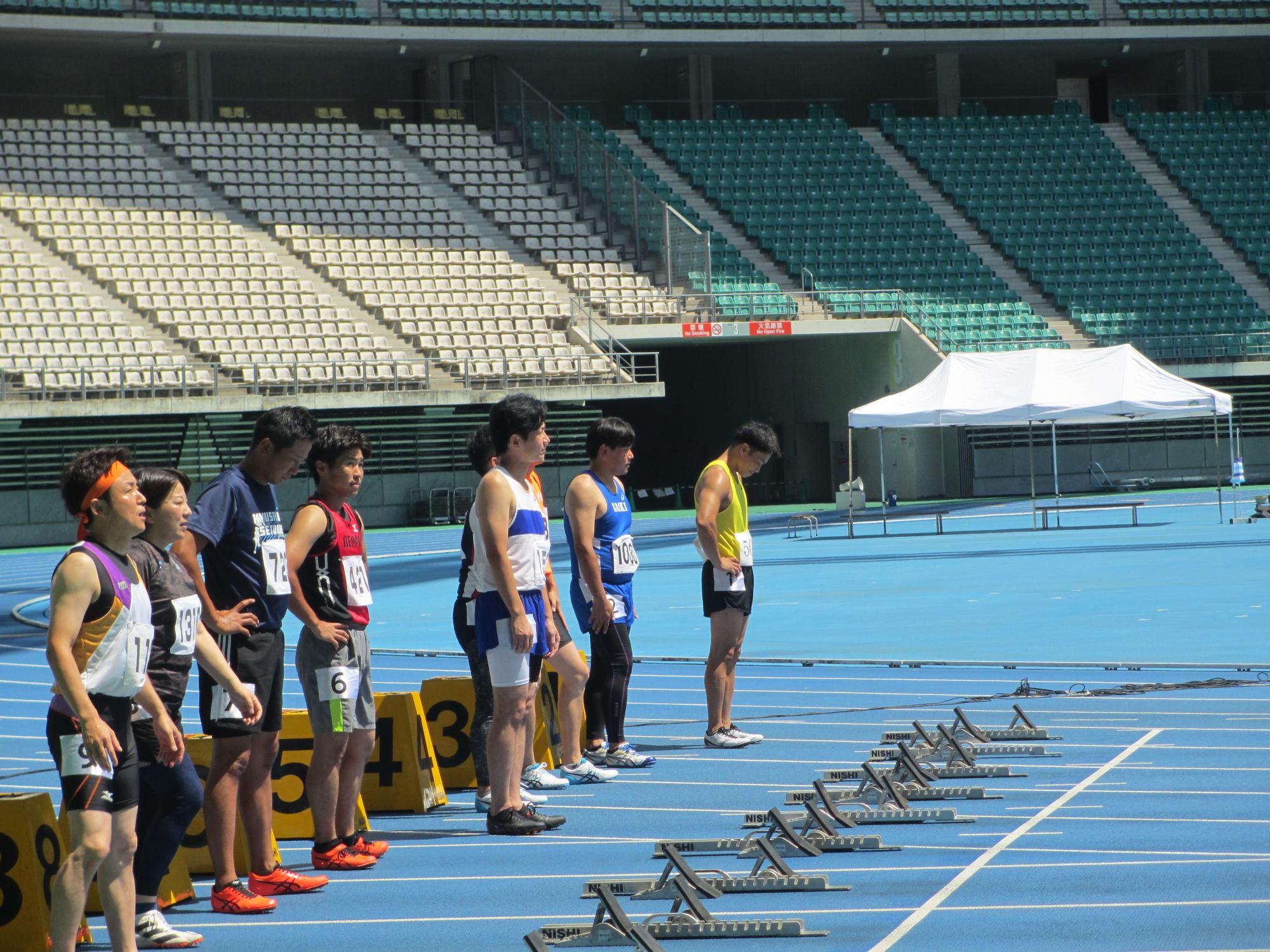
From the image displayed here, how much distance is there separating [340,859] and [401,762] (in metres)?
1.27

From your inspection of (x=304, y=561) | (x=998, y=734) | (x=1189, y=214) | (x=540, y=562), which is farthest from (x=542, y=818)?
(x=1189, y=214)

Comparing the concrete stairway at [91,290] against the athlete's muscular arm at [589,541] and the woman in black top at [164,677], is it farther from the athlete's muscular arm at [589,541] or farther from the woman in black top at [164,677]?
the woman in black top at [164,677]

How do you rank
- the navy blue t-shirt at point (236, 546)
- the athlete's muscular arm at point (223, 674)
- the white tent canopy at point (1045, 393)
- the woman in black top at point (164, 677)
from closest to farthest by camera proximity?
1. the woman in black top at point (164, 677)
2. the athlete's muscular arm at point (223, 674)
3. the navy blue t-shirt at point (236, 546)
4. the white tent canopy at point (1045, 393)

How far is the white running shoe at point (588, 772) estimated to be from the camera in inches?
317

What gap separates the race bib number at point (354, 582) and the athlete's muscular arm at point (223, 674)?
91cm

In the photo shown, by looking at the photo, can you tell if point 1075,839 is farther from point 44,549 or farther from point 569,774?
point 44,549

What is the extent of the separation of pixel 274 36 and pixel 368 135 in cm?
318

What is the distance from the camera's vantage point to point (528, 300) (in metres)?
34.7

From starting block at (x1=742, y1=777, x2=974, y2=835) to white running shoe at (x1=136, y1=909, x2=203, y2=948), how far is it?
2.34 meters

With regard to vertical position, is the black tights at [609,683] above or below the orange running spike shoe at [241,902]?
above

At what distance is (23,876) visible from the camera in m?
5.14

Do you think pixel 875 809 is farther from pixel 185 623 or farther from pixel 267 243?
pixel 267 243

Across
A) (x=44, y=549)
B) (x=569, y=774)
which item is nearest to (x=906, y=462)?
(x=44, y=549)

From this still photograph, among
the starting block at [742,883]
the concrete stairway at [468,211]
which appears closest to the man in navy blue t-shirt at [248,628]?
the starting block at [742,883]
